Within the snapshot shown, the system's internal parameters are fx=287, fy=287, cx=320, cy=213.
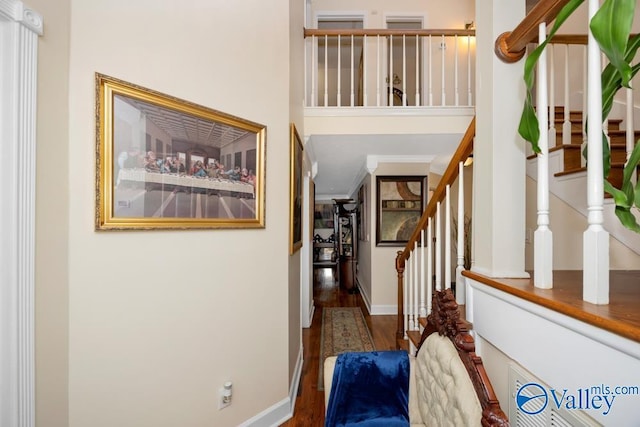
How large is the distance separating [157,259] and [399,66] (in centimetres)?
581

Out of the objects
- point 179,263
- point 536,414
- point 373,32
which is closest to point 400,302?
point 536,414

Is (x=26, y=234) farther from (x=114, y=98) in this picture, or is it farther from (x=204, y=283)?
(x=204, y=283)

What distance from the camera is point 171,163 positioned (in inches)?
58.6

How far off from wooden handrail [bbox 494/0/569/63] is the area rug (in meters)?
2.55

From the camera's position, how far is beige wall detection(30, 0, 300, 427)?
119 centimetres

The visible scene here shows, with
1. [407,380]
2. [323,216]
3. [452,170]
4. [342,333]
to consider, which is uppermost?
[452,170]

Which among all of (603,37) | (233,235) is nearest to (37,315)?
(233,235)

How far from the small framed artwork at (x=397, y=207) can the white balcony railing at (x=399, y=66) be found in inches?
43.8

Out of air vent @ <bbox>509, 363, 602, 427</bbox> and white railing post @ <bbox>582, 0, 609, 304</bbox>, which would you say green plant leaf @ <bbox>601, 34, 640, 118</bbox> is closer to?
white railing post @ <bbox>582, 0, 609, 304</bbox>

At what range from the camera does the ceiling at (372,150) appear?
3.19 m

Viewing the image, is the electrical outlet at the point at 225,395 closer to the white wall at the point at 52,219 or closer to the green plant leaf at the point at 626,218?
the white wall at the point at 52,219

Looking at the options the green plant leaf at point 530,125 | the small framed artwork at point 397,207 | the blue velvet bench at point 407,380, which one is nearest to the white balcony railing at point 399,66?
the small framed artwork at point 397,207

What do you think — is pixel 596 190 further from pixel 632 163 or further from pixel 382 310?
pixel 382 310

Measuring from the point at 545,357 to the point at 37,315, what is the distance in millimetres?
1741
